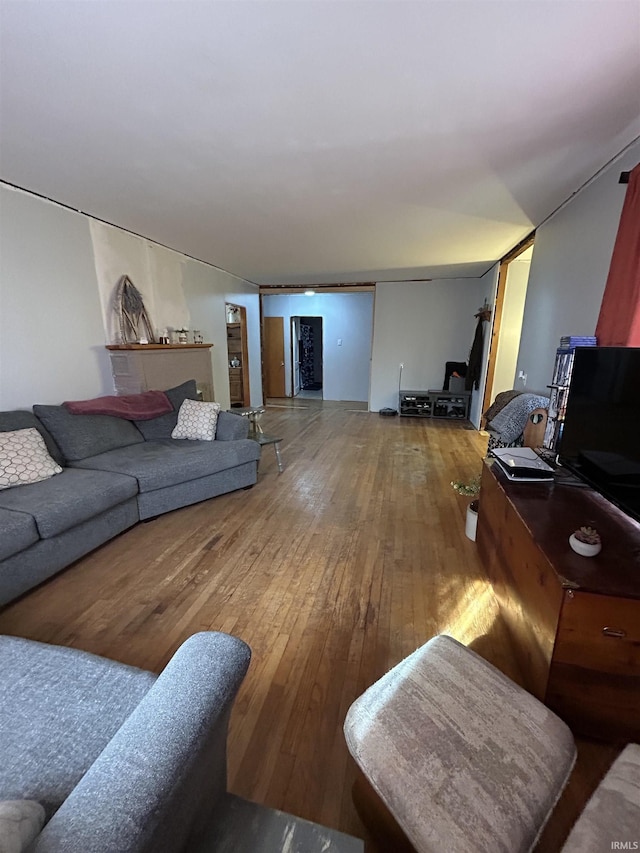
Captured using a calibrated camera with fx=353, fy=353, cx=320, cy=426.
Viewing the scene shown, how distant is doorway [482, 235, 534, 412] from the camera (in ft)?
15.7

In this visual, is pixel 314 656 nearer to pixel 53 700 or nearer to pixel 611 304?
pixel 53 700

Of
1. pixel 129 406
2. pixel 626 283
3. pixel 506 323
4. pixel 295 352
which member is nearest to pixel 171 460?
pixel 129 406

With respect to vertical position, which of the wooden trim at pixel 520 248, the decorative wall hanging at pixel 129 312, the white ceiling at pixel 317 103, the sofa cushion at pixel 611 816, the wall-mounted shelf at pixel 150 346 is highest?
the wooden trim at pixel 520 248

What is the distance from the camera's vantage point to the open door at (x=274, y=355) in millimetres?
8094

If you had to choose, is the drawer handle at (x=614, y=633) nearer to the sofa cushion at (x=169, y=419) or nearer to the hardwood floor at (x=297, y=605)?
the hardwood floor at (x=297, y=605)

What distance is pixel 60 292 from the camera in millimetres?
3002

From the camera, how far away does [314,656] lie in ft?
5.16

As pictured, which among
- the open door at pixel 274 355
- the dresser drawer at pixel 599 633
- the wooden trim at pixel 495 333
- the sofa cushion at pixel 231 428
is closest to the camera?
the dresser drawer at pixel 599 633

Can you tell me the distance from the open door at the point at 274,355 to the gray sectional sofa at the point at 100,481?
4505 mm

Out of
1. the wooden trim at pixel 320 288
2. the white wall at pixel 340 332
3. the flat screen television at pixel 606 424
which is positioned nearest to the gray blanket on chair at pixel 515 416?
the flat screen television at pixel 606 424

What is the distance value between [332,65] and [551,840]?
266 cm

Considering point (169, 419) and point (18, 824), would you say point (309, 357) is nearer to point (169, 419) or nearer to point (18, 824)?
point (169, 419)

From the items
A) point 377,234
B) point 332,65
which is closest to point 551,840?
point 332,65

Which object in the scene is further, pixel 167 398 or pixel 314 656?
pixel 167 398
